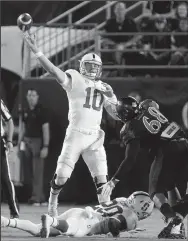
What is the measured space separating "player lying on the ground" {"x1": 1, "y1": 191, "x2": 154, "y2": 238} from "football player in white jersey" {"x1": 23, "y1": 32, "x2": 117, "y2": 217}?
1.29m

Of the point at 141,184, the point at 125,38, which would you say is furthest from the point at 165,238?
the point at 125,38

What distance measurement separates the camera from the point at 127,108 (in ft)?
33.8

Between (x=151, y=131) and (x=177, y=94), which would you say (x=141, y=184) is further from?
(x=151, y=131)

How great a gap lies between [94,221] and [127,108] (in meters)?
1.57

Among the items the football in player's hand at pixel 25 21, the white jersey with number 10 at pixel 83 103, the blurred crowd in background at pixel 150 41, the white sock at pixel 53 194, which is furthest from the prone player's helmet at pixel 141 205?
the blurred crowd in background at pixel 150 41

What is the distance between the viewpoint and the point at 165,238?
32.3 feet

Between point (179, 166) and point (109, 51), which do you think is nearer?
point (179, 166)

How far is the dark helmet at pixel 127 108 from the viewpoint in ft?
33.7

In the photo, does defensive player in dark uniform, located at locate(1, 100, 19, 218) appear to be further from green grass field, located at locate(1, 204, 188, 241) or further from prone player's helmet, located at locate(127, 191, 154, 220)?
prone player's helmet, located at locate(127, 191, 154, 220)

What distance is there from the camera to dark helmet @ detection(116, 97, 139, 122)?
405 inches

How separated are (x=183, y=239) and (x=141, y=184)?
5856 mm

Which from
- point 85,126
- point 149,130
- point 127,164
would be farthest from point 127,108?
point 85,126

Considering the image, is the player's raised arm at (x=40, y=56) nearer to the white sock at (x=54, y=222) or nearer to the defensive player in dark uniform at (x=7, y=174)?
the defensive player in dark uniform at (x=7, y=174)

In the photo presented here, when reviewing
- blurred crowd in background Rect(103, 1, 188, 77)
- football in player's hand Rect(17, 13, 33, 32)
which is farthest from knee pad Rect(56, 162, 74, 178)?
blurred crowd in background Rect(103, 1, 188, 77)
